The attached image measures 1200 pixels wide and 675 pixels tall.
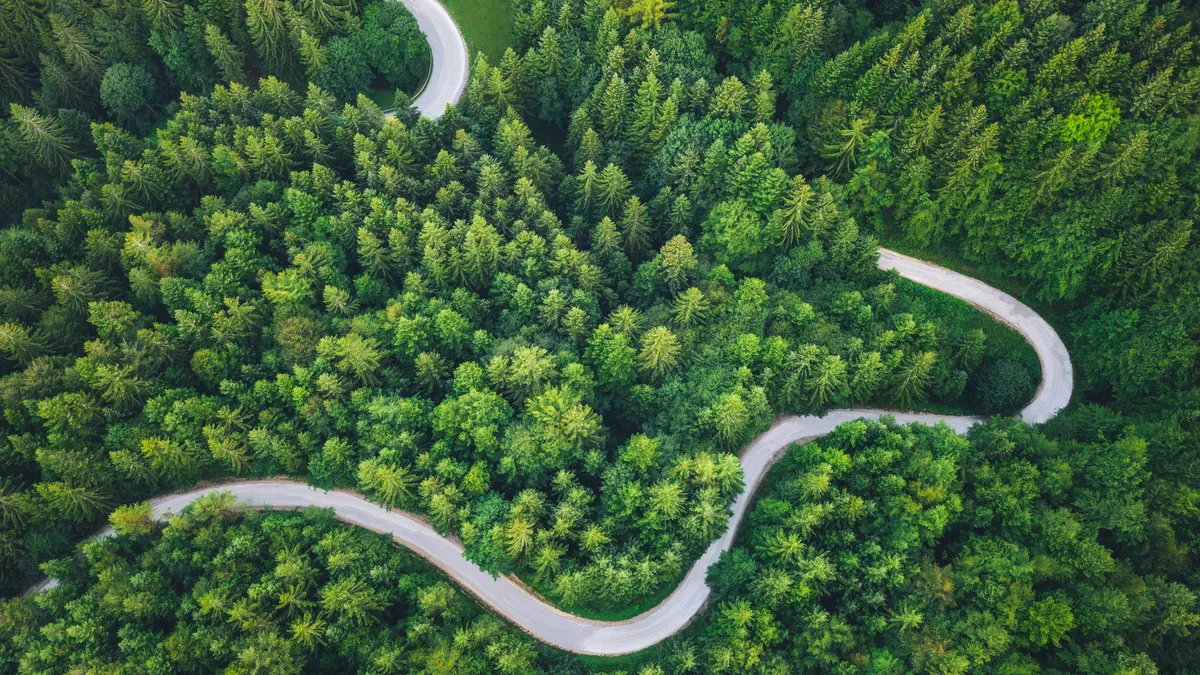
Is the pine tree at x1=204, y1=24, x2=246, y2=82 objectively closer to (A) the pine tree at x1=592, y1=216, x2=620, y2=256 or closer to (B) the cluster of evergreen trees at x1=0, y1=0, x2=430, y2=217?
(B) the cluster of evergreen trees at x1=0, y1=0, x2=430, y2=217

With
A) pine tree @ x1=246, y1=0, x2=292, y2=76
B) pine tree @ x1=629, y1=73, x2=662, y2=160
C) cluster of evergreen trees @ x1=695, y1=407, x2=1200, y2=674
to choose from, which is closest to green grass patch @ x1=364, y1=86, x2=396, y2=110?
pine tree @ x1=246, y1=0, x2=292, y2=76

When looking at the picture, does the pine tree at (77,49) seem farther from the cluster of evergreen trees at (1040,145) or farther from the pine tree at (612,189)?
the cluster of evergreen trees at (1040,145)

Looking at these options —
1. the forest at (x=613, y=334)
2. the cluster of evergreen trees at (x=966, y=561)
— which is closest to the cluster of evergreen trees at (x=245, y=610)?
the forest at (x=613, y=334)

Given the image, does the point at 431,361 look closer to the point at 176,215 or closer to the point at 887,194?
the point at 176,215

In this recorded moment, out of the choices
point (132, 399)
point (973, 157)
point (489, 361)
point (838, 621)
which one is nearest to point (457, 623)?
point (489, 361)

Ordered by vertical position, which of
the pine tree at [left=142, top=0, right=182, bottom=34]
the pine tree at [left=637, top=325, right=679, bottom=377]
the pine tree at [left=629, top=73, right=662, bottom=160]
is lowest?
the pine tree at [left=637, top=325, right=679, bottom=377]

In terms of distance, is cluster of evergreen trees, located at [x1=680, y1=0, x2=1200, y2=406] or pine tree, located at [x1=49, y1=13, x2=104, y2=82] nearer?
cluster of evergreen trees, located at [x1=680, y1=0, x2=1200, y2=406]

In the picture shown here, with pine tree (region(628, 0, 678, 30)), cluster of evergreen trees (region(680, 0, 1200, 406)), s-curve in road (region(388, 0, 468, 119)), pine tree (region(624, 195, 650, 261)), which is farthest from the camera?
s-curve in road (region(388, 0, 468, 119))
